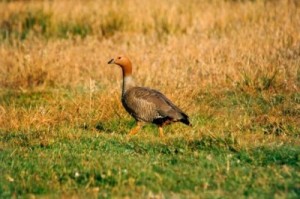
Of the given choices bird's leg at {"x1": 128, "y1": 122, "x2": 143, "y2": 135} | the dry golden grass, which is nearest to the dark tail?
the dry golden grass

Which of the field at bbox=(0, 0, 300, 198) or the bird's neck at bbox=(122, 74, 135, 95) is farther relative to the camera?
the bird's neck at bbox=(122, 74, 135, 95)

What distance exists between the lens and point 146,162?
7.34 meters

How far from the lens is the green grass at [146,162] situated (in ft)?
21.4

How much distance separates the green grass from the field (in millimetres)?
18

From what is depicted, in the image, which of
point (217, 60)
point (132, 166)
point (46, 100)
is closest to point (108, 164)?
point (132, 166)

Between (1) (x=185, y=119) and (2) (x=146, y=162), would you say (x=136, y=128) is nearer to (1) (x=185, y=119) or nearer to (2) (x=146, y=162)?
(1) (x=185, y=119)

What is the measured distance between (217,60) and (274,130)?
4.08m

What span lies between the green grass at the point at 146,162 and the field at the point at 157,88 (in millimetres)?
18

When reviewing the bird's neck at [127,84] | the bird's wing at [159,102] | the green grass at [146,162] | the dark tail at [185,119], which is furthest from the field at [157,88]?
the bird's neck at [127,84]

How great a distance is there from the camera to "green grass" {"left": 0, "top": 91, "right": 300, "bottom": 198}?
6508 millimetres

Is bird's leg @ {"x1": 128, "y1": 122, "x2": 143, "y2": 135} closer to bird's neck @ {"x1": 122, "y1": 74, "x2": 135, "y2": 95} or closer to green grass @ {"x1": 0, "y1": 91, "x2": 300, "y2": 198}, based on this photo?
green grass @ {"x1": 0, "y1": 91, "x2": 300, "y2": 198}

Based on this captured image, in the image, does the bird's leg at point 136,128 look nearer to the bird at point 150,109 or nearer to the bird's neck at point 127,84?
the bird at point 150,109

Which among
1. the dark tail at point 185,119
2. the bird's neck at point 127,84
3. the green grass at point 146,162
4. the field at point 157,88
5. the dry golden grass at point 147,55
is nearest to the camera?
the green grass at point 146,162

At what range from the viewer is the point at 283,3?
17344 mm
